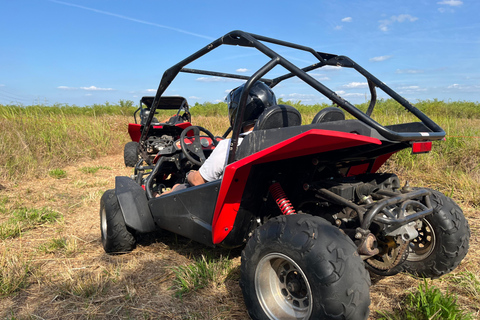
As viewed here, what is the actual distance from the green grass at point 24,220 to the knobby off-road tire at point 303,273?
9.91ft

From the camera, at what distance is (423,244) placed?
2.47m

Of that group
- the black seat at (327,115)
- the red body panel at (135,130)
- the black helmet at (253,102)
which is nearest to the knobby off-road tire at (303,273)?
the black seat at (327,115)

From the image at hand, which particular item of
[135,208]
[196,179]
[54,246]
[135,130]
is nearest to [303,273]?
[196,179]

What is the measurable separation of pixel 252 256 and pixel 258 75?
41.0 inches

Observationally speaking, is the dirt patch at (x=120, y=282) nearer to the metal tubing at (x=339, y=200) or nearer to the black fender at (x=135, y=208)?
the black fender at (x=135, y=208)

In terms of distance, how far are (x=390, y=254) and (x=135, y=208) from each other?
212 centimetres

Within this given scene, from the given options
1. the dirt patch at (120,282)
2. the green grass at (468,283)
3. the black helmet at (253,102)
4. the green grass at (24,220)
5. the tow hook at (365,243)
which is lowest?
the dirt patch at (120,282)

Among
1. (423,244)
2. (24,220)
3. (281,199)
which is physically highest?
(281,199)

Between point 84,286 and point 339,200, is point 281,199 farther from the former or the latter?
point 84,286

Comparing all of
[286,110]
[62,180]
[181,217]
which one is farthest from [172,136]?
[286,110]

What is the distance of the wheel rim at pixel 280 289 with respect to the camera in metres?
1.81

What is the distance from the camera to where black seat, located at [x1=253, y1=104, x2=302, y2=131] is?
2057mm

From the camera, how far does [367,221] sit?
1.74 m

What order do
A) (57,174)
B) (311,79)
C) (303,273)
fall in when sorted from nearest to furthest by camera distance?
(303,273) < (311,79) < (57,174)
